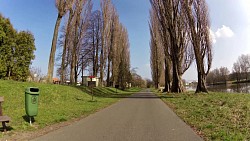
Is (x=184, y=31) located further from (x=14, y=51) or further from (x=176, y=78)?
(x=14, y=51)

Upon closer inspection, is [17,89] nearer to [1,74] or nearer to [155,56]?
[1,74]

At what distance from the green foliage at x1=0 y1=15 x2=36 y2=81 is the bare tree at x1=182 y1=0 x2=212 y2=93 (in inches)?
903

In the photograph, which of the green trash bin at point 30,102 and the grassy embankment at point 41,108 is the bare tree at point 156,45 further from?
the green trash bin at point 30,102

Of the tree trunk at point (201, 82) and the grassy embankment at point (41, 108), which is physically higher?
the tree trunk at point (201, 82)

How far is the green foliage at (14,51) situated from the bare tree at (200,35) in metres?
22.9

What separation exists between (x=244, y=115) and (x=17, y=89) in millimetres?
12343

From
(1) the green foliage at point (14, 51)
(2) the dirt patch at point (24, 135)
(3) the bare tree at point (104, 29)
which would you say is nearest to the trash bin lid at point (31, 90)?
(2) the dirt patch at point (24, 135)

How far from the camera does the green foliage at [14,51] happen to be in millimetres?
37719

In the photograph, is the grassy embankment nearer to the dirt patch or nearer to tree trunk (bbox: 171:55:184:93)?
the dirt patch

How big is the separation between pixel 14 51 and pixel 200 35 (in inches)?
998

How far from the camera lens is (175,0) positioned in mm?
33156

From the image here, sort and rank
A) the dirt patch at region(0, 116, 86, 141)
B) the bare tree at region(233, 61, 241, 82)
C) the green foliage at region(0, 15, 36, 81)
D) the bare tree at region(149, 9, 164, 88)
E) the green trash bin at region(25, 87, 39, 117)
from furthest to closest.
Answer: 1. the bare tree at region(233, 61, 241, 82)
2. the bare tree at region(149, 9, 164, 88)
3. the green foliage at region(0, 15, 36, 81)
4. the green trash bin at region(25, 87, 39, 117)
5. the dirt patch at region(0, 116, 86, 141)

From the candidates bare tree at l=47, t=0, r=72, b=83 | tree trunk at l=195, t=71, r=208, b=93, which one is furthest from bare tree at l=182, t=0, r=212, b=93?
bare tree at l=47, t=0, r=72, b=83

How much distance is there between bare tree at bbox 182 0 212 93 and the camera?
29.9 metres
